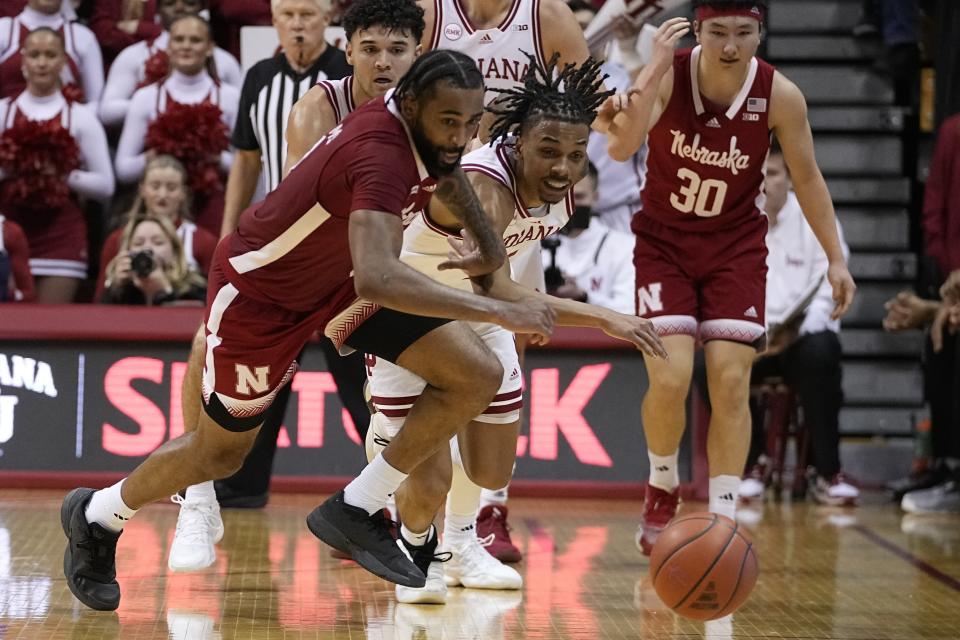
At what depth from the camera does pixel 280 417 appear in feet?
24.2

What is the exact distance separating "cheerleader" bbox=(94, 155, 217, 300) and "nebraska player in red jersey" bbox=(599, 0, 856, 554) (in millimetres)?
3130

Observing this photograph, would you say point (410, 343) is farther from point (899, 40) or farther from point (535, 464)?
point (899, 40)

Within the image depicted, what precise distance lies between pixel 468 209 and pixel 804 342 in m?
4.40

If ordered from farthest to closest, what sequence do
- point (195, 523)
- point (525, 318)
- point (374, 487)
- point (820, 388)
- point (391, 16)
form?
point (820, 388)
point (195, 523)
point (391, 16)
point (374, 487)
point (525, 318)

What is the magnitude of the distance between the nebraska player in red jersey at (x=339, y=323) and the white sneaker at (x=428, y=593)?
476 mm

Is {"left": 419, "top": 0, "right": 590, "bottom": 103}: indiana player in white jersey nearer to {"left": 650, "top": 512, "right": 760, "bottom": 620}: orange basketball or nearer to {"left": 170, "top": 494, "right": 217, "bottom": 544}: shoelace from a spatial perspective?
{"left": 170, "top": 494, "right": 217, "bottom": 544}: shoelace

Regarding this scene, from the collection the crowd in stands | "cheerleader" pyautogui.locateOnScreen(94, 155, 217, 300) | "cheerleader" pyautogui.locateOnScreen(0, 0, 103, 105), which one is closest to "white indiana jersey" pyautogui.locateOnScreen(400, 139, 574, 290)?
the crowd in stands

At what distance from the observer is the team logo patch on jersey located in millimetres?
5836

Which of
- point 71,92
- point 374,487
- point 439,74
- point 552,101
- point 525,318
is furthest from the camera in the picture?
point 71,92

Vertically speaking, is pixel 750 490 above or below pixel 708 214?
below

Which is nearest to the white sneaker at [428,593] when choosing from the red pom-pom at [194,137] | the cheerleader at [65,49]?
the red pom-pom at [194,137]

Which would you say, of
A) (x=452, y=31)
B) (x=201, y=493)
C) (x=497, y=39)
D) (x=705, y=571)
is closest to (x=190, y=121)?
(x=452, y=31)

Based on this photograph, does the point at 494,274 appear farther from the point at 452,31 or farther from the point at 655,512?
the point at 655,512

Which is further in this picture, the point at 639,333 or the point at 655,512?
the point at 655,512
